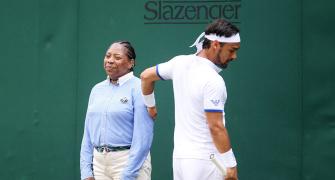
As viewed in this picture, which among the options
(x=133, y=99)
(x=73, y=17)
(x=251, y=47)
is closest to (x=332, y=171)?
(x=251, y=47)

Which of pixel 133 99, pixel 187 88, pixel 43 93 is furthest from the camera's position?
pixel 43 93

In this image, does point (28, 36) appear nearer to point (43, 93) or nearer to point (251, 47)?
point (43, 93)

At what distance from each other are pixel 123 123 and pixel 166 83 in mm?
1505

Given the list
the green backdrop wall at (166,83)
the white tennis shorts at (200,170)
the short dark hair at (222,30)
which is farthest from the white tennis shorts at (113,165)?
the green backdrop wall at (166,83)

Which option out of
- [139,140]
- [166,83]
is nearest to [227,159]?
[139,140]

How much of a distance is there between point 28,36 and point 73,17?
47cm

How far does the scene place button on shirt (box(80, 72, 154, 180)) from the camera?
5863 millimetres

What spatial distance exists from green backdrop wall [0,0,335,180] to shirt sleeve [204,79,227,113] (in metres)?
2.08

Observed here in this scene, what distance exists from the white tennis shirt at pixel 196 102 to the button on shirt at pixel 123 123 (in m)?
0.56

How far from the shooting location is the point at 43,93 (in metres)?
7.61

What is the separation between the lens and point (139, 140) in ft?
19.2

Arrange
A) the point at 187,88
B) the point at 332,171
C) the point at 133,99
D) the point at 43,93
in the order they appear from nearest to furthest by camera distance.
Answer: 1. the point at 187,88
2. the point at 133,99
3. the point at 332,171
4. the point at 43,93

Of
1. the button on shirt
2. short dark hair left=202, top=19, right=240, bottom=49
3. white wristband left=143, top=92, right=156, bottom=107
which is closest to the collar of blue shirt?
the button on shirt

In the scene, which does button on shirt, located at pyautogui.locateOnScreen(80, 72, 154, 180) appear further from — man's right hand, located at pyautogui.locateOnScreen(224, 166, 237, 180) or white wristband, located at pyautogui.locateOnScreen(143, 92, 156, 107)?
man's right hand, located at pyautogui.locateOnScreen(224, 166, 237, 180)
